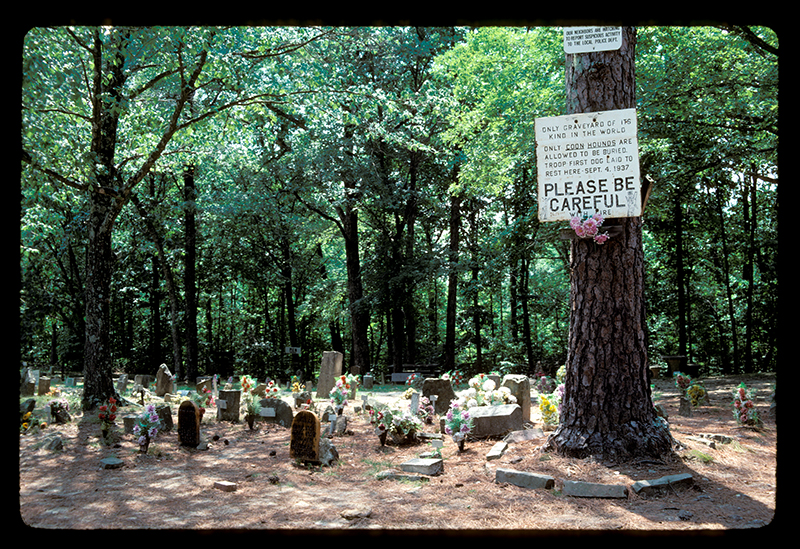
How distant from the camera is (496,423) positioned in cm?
653

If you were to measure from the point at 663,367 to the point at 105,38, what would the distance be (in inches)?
608

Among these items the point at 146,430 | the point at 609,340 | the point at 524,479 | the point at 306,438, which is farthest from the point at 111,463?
the point at 609,340

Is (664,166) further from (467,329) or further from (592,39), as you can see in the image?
(467,329)

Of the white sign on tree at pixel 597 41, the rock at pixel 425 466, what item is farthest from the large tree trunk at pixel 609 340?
the rock at pixel 425 466

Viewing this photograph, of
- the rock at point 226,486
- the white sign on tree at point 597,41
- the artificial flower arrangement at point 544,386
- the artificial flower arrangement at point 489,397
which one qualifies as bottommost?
the artificial flower arrangement at point 544,386

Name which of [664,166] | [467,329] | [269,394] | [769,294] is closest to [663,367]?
[769,294]

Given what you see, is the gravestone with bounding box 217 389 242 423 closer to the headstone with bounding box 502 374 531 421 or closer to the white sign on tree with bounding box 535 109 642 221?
the headstone with bounding box 502 374 531 421

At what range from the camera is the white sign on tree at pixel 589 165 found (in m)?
4.75

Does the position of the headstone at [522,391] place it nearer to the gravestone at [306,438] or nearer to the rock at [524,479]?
the rock at [524,479]

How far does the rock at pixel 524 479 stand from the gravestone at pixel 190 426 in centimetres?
375

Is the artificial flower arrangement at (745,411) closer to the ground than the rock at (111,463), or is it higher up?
higher up

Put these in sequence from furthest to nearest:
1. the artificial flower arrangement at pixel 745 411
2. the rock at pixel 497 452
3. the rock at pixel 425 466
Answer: the artificial flower arrangement at pixel 745 411
the rock at pixel 497 452
the rock at pixel 425 466

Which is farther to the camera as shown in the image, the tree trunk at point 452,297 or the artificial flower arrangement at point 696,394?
the tree trunk at point 452,297

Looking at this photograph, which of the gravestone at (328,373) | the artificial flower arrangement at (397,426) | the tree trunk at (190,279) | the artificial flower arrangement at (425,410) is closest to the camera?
the artificial flower arrangement at (397,426)
